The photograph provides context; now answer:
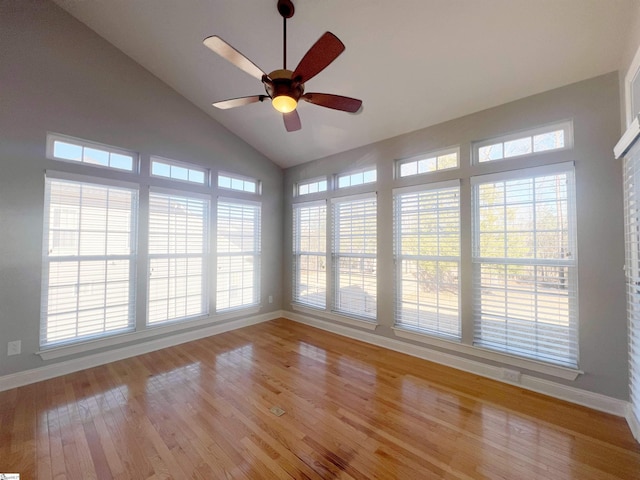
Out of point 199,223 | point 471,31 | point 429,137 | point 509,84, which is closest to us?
point 471,31

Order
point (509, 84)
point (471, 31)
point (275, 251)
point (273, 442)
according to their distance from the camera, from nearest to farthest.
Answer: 1. point (273, 442)
2. point (471, 31)
3. point (509, 84)
4. point (275, 251)

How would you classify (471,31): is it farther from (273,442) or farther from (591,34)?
(273,442)

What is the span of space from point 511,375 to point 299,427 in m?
2.17

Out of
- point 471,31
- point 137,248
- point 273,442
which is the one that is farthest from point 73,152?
point 471,31

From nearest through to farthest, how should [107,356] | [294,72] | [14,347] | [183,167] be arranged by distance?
[294,72] < [14,347] < [107,356] < [183,167]

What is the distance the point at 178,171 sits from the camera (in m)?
3.76

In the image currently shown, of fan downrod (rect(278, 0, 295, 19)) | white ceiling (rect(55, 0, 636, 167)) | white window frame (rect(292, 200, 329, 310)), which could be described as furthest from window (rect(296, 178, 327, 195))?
fan downrod (rect(278, 0, 295, 19))

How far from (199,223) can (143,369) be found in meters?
2.00

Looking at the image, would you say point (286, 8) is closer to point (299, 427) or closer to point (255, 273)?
point (299, 427)

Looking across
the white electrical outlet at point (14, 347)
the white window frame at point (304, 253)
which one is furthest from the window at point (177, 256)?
the white window frame at point (304, 253)

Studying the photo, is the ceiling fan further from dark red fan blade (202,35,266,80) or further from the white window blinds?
the white window blinds

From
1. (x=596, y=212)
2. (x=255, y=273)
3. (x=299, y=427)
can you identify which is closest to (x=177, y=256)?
(x=255, y=273)

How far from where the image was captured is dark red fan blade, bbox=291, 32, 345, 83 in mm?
1543

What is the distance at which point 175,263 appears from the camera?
3.69 metres
